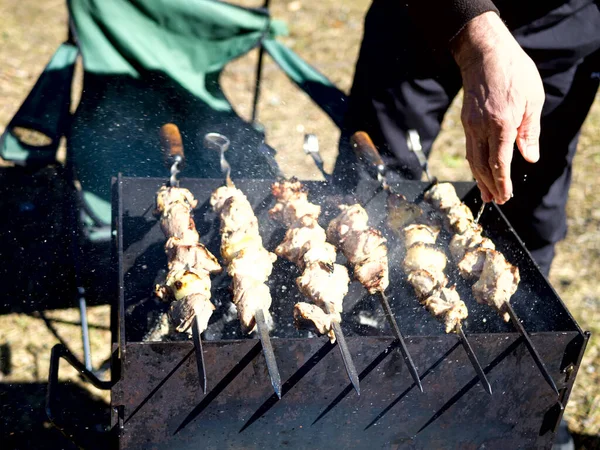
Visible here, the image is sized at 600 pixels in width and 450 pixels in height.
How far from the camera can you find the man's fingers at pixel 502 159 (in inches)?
76.7

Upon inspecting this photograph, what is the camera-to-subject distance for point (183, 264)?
2096 mm

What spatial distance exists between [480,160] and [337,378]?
34.1 inches

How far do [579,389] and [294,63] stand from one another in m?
2.47

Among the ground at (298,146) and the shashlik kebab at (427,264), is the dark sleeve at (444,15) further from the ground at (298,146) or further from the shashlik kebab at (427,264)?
the ground at (298,146)

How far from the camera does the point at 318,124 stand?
5.48m

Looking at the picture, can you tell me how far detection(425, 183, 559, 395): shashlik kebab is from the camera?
6.99ft

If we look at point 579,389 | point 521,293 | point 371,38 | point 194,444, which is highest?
point 371,38

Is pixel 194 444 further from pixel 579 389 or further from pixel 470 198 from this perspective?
pixel 579 389

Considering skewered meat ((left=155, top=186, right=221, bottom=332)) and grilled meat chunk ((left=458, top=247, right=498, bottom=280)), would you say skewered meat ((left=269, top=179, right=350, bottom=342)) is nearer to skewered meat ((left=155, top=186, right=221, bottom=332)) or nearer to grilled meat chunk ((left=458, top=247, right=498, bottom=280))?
skewered meat ((left=155, top=186, right=221, bottom=332))

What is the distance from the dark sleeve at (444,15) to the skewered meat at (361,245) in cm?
69

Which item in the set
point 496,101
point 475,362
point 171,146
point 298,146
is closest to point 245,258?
point 171,146

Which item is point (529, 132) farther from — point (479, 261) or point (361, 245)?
point (361, 245)

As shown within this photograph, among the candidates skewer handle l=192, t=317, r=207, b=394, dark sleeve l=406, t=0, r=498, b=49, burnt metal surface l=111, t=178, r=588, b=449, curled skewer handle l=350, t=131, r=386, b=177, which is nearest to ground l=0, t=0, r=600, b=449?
burnt metal surface l=111, t=178, r=588, b=449

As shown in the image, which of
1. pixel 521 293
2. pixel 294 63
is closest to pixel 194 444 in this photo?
pixel 521 293
